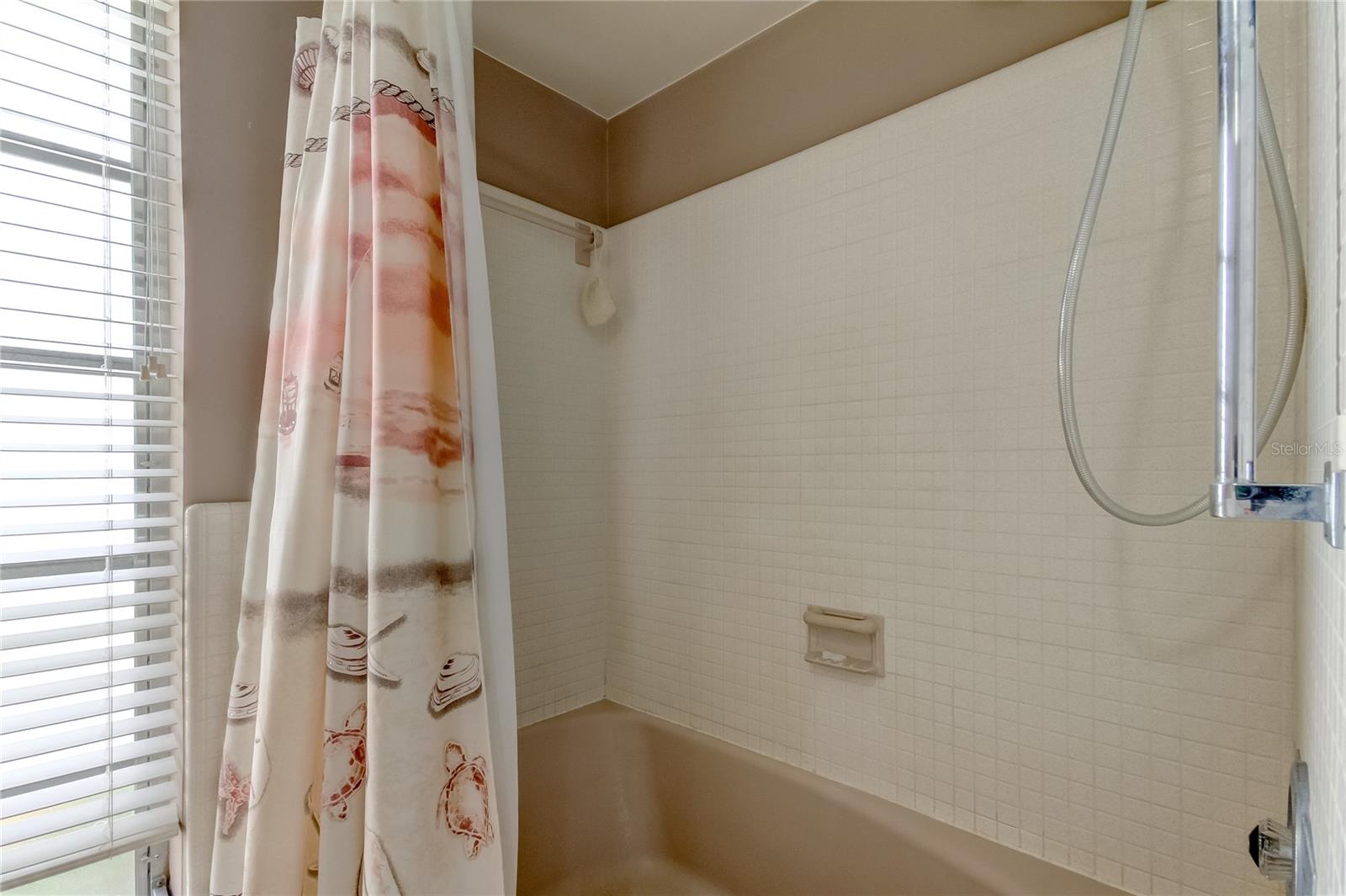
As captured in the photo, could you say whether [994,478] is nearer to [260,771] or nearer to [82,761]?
[260,771]

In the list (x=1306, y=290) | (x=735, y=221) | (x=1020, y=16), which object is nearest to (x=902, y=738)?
(x=1306, y=290)

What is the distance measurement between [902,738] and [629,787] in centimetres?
78

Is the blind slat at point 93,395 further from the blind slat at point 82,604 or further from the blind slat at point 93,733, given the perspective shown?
the blind slat at point 93,733

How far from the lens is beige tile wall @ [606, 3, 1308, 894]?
1.04 m

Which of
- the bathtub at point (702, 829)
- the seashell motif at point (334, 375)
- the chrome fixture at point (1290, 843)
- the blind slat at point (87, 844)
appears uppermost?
the seashell motif at point (334, 375)

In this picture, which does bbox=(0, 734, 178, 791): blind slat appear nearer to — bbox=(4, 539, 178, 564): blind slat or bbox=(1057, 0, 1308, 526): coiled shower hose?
bbox=(4, 539, 178, 564): blind slat

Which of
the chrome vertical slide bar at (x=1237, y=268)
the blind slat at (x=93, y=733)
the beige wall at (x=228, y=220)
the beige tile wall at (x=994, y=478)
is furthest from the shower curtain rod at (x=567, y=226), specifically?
the chrome vertical slide bar at (x=1237, y=268)

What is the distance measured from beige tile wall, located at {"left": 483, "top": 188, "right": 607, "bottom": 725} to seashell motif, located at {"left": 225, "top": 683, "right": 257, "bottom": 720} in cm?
72

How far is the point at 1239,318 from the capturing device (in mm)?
537

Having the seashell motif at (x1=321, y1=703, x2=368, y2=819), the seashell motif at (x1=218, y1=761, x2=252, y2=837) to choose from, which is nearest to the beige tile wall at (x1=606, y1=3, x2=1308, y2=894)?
the seashell motif at (x1=321, y1=703, x2=368, y2=819)

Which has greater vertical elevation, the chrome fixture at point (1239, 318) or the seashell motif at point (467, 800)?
the chrome fixture at point (1239, 318)

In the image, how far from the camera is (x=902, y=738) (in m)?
1.36

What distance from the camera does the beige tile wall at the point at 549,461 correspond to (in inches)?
68.9

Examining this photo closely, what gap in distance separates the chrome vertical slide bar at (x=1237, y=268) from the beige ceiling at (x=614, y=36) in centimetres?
123
